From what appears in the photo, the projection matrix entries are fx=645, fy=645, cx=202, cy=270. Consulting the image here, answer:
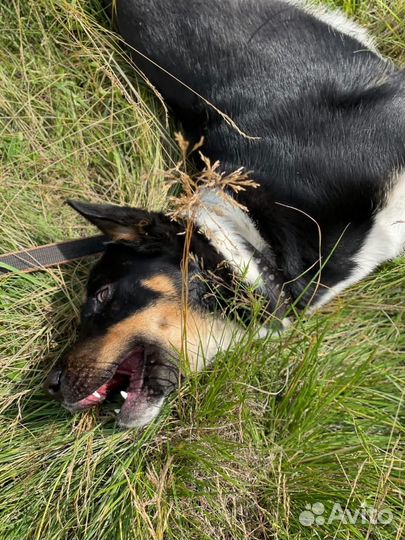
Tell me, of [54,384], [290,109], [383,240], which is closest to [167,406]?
[54,384]

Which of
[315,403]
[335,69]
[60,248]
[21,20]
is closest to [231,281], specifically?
[315,403]

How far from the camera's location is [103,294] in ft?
10.2

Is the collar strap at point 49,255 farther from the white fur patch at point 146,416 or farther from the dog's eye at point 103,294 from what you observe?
the white fur patch at point 146,416

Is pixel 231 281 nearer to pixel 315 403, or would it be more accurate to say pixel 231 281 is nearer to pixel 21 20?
pixel 315 403

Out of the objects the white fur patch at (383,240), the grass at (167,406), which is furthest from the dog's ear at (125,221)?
the white fur patch at (383,240)

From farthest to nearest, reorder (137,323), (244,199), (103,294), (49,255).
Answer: (49,255) → (244,199) → (103,294) → (137,323)

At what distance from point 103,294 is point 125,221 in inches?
15.3

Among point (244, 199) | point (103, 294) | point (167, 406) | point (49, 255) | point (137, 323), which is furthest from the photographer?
point (49, 255)

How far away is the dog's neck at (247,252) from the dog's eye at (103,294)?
52 centimetres

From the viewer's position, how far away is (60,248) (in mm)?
3553

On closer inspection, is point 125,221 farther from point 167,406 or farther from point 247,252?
point 167,406

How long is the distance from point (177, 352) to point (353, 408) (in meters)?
0.89

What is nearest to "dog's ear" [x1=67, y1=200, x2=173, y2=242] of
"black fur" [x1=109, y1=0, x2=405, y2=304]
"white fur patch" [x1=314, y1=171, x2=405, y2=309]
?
"black fur" [x1=109, y1=0, x2=405, y2=304]

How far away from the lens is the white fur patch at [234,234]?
307 centimetres
